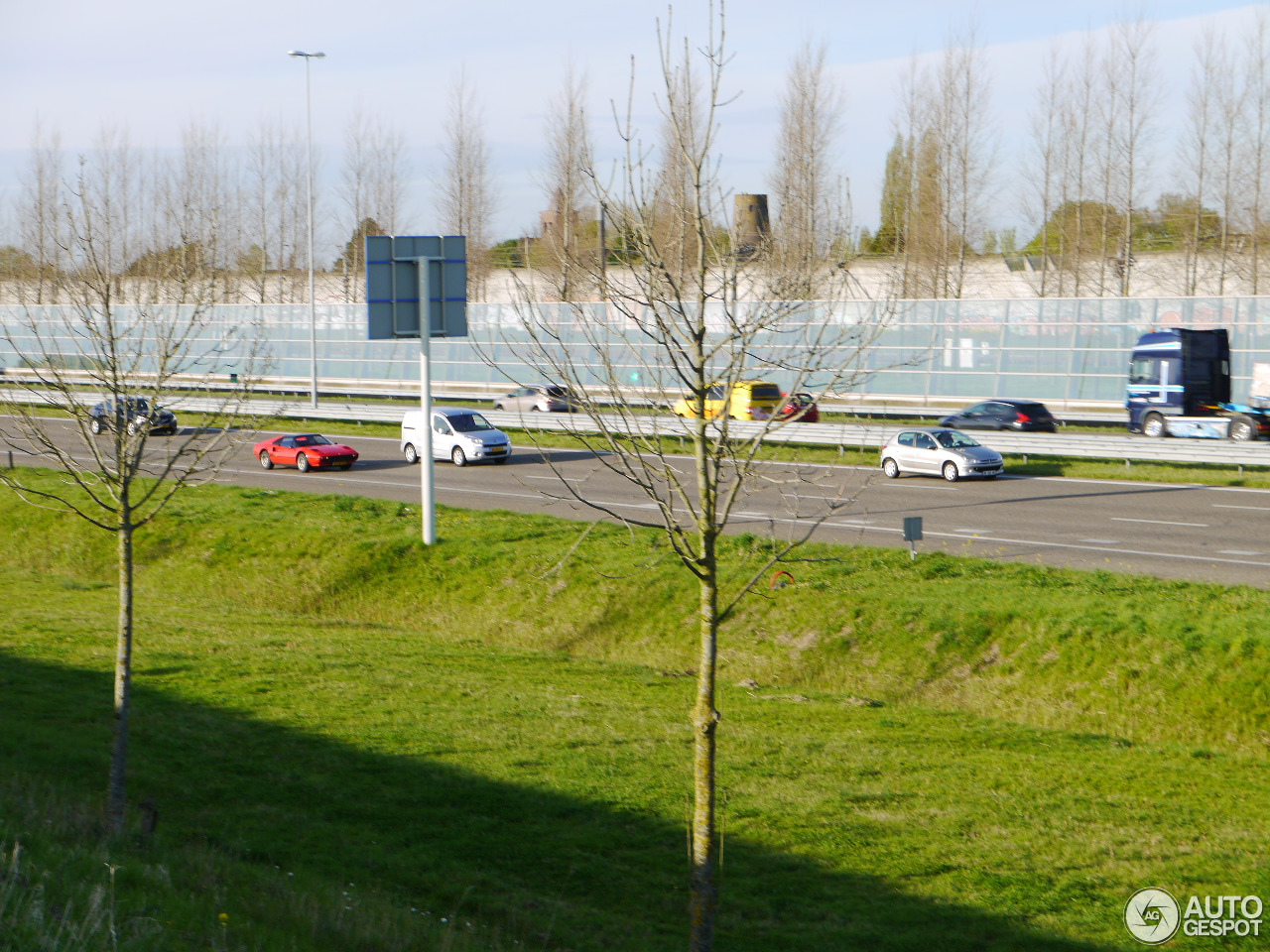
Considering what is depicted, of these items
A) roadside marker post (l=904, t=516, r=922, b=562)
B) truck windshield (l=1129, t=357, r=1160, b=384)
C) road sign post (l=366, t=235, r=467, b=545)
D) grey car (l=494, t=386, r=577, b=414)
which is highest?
road sign post (l=366, t=235, r=467, b=545)

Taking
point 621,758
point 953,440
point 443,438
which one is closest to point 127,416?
point 621,758

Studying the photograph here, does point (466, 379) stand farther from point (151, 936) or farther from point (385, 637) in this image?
point (151, 936)

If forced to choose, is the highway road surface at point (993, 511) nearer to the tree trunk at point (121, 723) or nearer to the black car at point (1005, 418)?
the tree trunk at point (121, 723)

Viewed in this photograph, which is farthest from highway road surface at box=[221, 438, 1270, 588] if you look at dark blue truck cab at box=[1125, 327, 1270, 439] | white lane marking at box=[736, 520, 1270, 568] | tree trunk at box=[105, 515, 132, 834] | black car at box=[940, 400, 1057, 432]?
dark blue truck cab at box=[1125, 327, 1270, 439]

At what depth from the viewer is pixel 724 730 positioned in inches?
514

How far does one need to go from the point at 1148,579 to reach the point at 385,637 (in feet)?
39.5

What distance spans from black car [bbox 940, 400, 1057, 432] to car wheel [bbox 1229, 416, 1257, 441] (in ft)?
17.6

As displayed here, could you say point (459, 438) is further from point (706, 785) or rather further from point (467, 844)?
point (706, 785)

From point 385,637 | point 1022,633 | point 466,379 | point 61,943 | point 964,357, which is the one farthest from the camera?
point 466,379

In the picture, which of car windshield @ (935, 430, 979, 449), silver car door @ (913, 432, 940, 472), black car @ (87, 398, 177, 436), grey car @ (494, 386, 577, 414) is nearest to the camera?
black car @ (87, 398, 177, 436)

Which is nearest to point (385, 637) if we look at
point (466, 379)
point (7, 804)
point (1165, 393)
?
point (7, 804)

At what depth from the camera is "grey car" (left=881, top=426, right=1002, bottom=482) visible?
28.5 metres

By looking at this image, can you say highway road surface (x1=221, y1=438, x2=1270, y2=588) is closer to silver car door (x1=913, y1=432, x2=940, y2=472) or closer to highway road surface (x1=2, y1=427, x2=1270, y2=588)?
highway road surface (x1=2, y1=427, x2=1270, y2=588)

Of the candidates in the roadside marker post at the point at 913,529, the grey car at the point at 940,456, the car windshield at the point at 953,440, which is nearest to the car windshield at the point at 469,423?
the grey car at the point at 940,456
